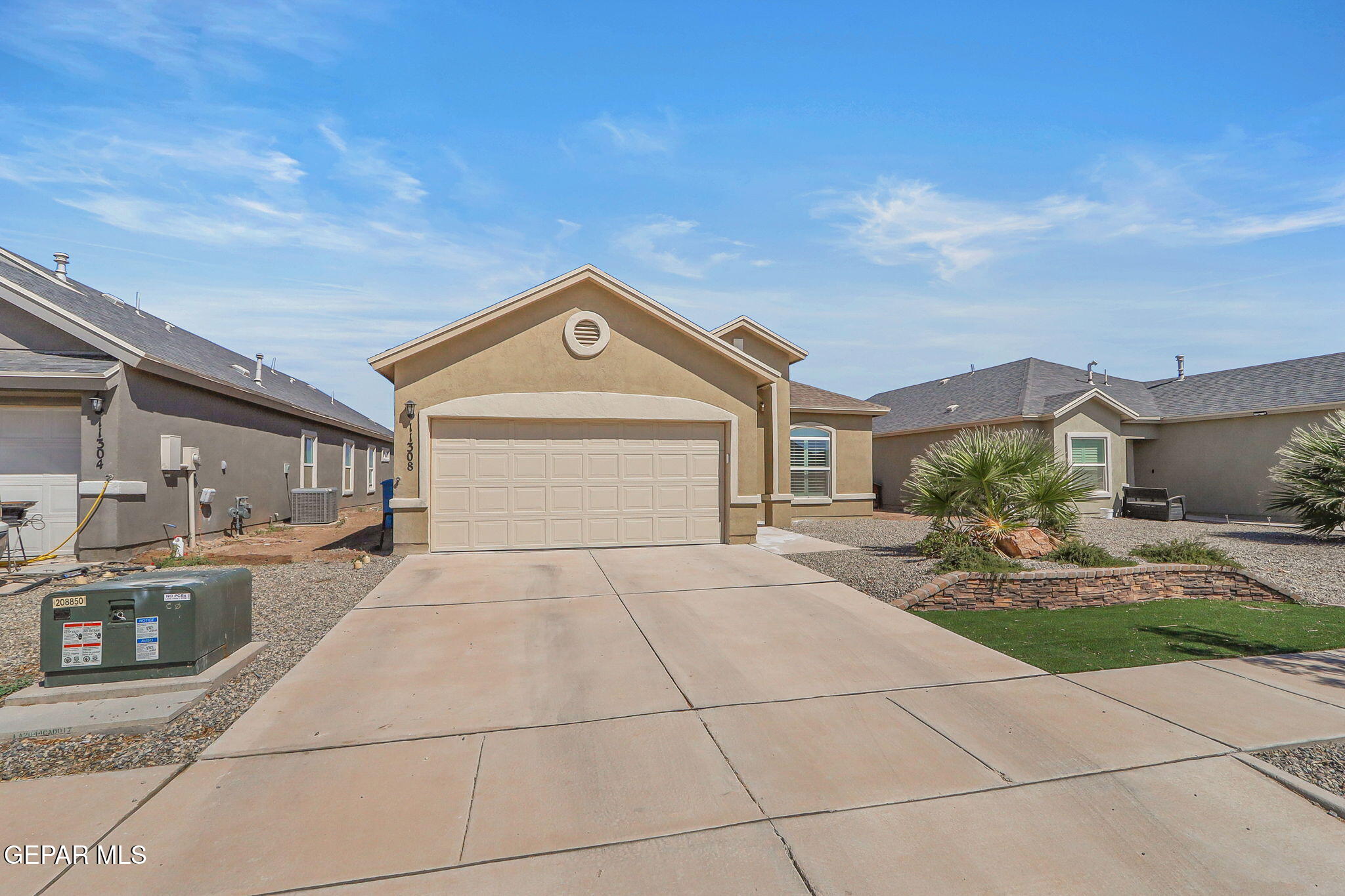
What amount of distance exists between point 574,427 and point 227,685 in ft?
23.5

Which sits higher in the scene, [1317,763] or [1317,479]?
[1317,479]

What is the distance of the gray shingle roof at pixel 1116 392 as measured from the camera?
723 inches

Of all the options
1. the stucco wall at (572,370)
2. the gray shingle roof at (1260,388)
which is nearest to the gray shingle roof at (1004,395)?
the gray shingle roof at (1260,388)

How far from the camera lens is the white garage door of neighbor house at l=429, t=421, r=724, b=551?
11.3 meters

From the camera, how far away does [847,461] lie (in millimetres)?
18234

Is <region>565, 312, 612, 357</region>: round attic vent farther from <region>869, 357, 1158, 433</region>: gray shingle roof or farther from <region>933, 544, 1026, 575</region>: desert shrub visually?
<region>869, 357, 1158, 433</region>: gray shingle roof

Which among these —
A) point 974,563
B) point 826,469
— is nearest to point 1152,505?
point 826,469

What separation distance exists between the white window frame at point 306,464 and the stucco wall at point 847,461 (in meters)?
14.1

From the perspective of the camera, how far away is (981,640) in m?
6.49

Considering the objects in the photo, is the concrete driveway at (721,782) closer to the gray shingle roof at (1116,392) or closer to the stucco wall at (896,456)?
the gray shingle roof at (1116,392)

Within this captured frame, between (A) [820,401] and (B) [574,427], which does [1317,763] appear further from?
(A) [820,401]

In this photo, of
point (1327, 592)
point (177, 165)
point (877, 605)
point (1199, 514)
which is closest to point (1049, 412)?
point (1199, 514)

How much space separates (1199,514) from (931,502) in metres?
14.3

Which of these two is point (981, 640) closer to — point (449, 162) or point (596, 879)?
point (596, 879)
